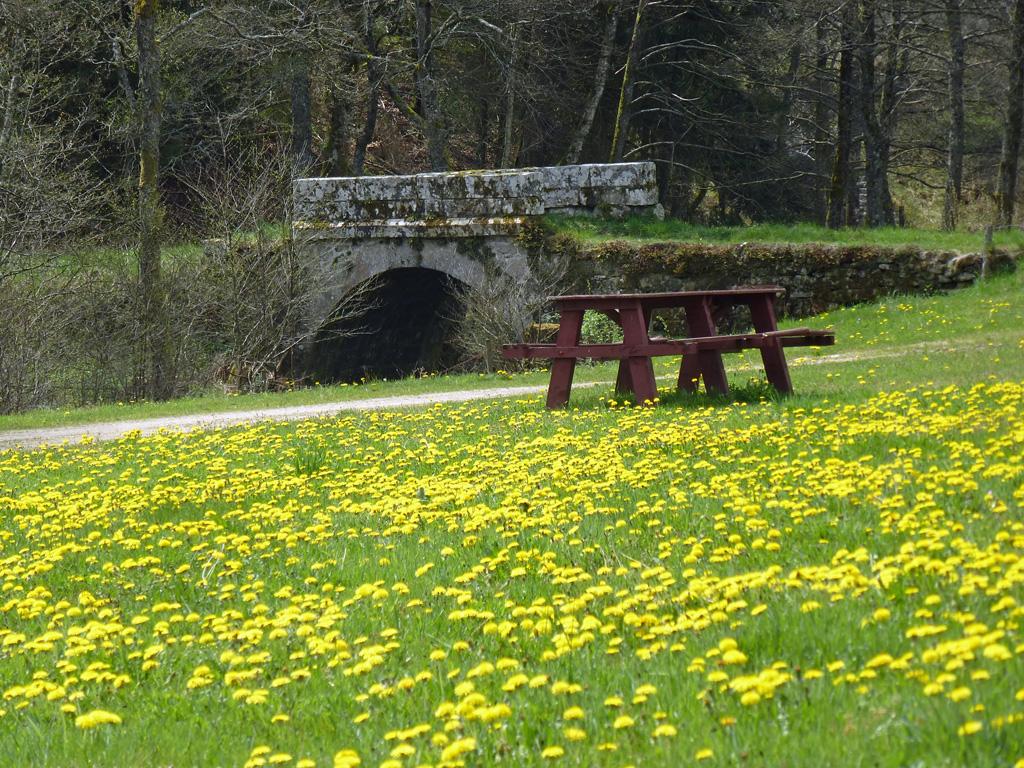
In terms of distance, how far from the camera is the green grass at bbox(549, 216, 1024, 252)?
2070 centimetres

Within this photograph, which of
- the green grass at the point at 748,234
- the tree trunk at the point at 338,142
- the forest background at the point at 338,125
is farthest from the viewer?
the tree trunk at the point at 338,142

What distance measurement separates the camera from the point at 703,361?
A: 11.0m

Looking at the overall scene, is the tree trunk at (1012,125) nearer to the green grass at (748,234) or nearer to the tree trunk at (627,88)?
the green grass at (748,234)

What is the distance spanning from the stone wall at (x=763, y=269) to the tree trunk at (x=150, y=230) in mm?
6448

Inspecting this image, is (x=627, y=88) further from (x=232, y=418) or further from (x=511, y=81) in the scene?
(x=232, y=418)

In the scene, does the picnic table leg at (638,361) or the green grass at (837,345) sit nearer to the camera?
the picnic table leg at (638,361)

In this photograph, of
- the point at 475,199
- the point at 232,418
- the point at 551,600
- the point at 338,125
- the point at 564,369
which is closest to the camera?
the point at 551,600

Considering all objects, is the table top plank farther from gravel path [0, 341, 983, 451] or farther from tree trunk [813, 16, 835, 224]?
tree trunk [813, 16, 835, 224]

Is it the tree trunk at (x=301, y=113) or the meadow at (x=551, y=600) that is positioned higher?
the tree trunk at (x=301, y=113)

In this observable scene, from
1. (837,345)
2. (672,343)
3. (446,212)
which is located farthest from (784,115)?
(672,343)

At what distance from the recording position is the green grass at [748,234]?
815 inches

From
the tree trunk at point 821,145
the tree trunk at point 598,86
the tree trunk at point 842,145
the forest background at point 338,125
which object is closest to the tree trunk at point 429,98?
the forest background at point 338,125

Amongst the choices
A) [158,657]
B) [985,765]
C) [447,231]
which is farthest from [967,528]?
[447,231]

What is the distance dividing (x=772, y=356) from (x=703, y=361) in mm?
605
